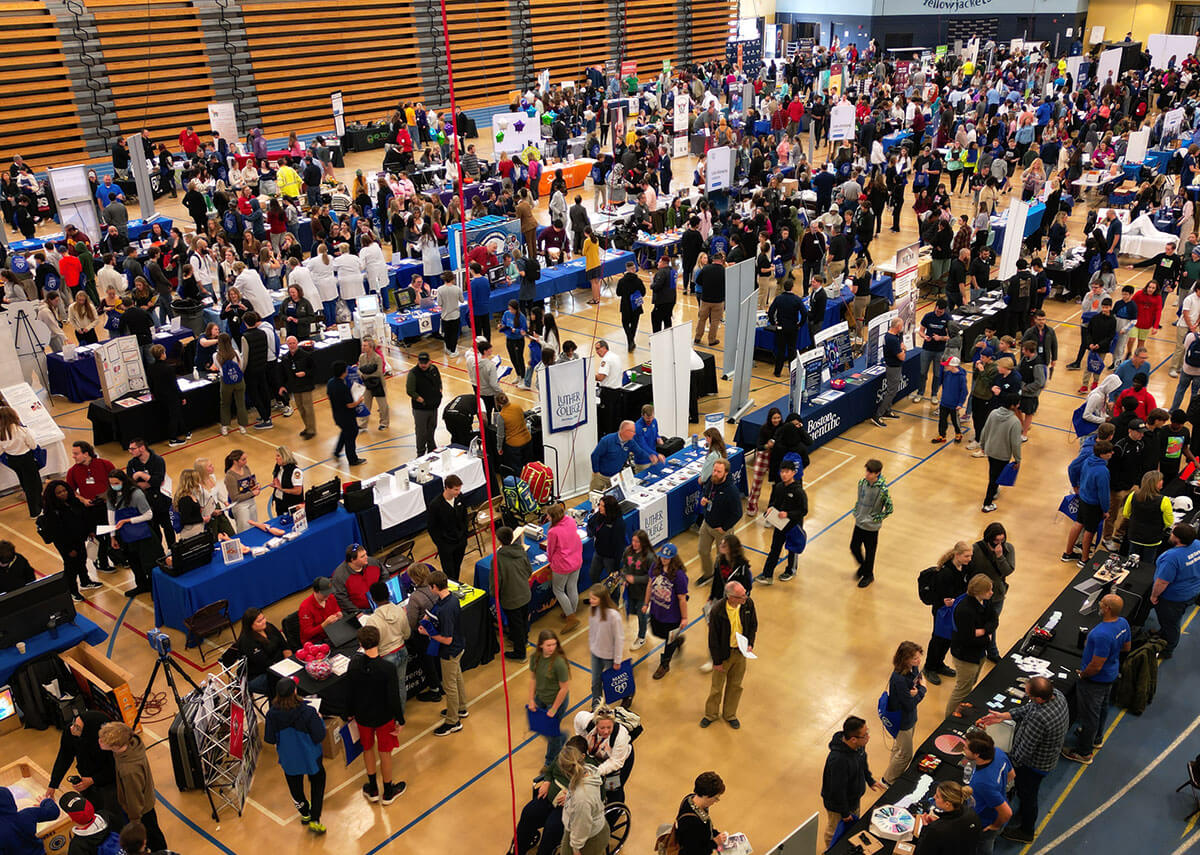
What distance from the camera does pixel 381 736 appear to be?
7.14 m

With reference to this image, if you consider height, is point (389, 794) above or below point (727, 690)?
below

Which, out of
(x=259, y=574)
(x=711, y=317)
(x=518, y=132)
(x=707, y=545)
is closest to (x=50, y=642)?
(x=259, y=574)

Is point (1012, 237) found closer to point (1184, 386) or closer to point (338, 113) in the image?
point (1184, 386)

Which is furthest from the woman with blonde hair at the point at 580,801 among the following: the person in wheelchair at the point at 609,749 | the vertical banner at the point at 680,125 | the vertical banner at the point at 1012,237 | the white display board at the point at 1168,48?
the white display board at the point at 1168,48

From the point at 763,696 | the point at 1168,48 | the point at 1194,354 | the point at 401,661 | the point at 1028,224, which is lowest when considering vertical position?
the point at 763,696

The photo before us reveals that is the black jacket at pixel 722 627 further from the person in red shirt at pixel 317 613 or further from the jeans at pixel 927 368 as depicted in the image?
the jeans at pixel 927 368

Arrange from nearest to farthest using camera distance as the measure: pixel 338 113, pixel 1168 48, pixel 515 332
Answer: pixel 515 332, pixel 338 113, pixel 1168 48

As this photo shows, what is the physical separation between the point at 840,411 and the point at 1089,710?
581 centimetres

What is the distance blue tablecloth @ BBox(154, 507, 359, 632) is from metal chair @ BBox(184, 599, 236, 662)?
16 centimetres

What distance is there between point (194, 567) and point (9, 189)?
18.4 m

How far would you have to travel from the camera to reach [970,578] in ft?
25.8

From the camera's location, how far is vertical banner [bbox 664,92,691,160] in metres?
28.4

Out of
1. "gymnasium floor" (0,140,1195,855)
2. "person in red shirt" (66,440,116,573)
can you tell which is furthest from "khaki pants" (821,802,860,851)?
"person in red shirt" (66,440,116,573)

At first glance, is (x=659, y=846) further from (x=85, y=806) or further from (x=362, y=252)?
(x=362, y=252)
